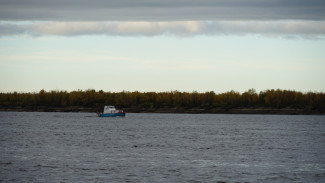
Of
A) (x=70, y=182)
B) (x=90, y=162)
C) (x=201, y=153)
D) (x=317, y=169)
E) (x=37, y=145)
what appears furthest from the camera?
(x=37, y=145)

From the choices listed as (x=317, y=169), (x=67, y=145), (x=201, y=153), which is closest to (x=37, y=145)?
(x=67, y=145)

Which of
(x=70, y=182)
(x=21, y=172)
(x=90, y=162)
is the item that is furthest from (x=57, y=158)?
(x=70, y=182)

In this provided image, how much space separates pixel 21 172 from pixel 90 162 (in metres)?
8.78

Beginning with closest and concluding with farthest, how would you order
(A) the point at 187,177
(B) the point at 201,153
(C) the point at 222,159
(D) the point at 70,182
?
(D) the point at 70,182, (A) the point at 187,177, (C) the point at 222,159, (B) the point at 201,153

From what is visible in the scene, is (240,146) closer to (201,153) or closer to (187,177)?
(201,153)

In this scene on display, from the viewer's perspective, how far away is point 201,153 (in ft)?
220

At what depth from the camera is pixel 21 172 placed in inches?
1924

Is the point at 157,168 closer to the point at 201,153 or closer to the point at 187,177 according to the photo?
the point at 187,177

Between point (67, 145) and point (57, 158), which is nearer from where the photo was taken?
point (57, 158)

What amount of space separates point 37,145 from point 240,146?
27546 millimetres

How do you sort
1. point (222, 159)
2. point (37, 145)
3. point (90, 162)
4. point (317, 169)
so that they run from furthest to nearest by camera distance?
point (37, 145)
point (222, 159)
point (90, 162)
point (317, 169)

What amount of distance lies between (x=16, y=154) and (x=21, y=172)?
49.3 feet

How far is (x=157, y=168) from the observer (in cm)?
5231

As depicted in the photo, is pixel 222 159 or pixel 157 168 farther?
pixel 222 159
